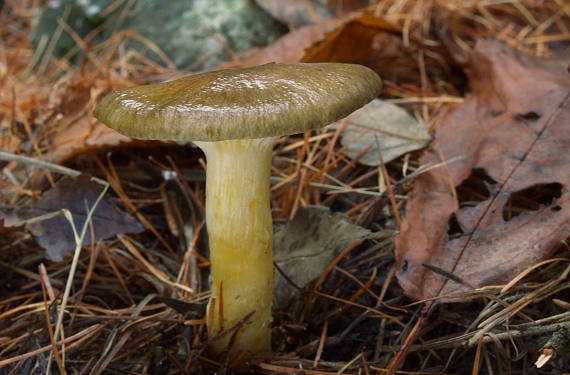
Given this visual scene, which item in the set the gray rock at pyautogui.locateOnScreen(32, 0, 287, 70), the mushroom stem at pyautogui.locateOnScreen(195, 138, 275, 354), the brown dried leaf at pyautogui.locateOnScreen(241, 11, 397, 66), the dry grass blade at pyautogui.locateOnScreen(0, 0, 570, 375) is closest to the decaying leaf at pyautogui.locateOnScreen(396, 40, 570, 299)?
→ the dry grass blade at pyautogui.locateOnScreen(0, 0, 570, 375)

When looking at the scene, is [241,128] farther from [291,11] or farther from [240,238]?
[291,11]

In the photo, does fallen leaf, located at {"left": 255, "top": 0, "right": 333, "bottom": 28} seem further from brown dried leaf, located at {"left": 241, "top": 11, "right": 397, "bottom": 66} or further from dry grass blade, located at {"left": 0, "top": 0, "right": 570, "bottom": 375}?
brown dried leaf, located at {"left": 241, "top": 11, "right": 397, "bottom": 66}

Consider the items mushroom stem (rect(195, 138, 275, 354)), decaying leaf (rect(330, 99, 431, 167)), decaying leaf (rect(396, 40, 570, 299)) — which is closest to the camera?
mushroom stem (rect(195, 138, 275, 354))

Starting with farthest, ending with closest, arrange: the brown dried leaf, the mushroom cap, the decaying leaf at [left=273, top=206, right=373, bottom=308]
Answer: the brown dried leaf, the decaying leaf at [left=273, top=206, right=373, bottom=308], the mushroom cap

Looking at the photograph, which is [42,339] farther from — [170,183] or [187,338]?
[170,183]

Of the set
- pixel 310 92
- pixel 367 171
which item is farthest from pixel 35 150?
pixel 310 92

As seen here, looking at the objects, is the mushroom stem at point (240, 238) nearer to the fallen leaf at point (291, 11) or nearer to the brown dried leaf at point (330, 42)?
the brown dried leaf at point (330, 42)
